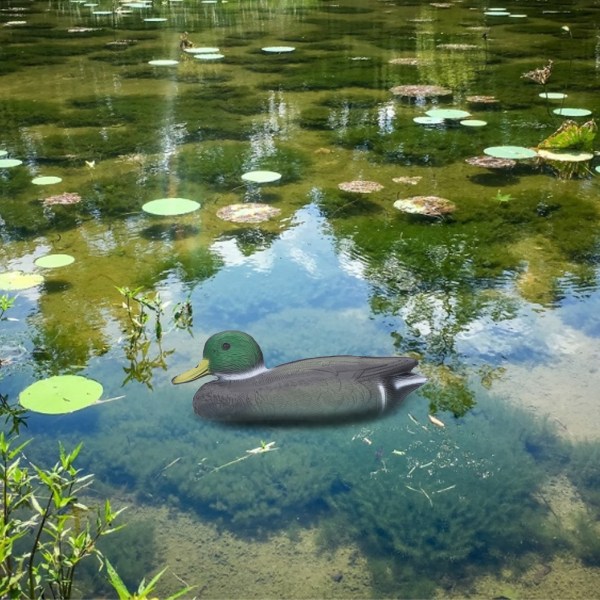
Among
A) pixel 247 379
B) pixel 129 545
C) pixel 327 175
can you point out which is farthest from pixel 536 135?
pixel 129 545

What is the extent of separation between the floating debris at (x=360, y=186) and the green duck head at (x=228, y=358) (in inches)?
57.6

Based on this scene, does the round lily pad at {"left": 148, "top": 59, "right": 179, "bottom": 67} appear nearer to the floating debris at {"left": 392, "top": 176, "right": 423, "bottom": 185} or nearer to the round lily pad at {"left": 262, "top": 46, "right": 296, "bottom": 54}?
the round lily pad at {"left": 262, "top": 46, "right": 296, "bottom": 54}

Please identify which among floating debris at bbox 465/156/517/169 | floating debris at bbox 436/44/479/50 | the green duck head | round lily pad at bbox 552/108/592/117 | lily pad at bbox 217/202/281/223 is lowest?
the green duck head

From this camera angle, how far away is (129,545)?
135 cm

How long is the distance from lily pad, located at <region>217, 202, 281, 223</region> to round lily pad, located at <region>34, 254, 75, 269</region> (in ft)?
2.13

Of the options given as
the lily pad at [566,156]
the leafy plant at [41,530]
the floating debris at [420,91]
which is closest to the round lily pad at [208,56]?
the floating debris at [420,91]

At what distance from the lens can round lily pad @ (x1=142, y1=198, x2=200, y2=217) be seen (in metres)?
2.84

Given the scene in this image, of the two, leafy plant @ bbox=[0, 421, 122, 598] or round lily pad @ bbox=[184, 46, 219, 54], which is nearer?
leafy plant @ bbox=[0, 421, 122, 598]

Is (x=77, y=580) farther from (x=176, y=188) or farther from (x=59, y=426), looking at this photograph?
(x=176, y=188)

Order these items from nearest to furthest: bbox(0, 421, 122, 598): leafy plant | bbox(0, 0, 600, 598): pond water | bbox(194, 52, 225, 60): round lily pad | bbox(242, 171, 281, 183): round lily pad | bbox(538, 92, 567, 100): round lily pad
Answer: bbox(0, 421, 122, 598): leafy plant → bbox(0, 0, 600, 598): pond water → bbox(242, 171, 281, 183): round lily pad → bbox(538, 92, 567, 100): round lily pad → bbox(194, 52, 225, 60): round lily pad

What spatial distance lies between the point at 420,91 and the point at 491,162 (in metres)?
1.69

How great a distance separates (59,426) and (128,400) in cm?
18

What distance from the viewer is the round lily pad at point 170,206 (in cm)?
284

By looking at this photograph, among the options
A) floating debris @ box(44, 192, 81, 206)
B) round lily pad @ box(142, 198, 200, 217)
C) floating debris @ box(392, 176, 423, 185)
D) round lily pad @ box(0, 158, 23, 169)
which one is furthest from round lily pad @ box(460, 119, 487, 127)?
round lily pad @ box(0, 158, 23, 169)
